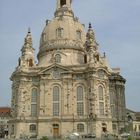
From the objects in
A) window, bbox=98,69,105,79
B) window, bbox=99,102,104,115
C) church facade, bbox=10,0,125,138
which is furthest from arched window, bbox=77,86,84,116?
window, bbox=98,69,105,79

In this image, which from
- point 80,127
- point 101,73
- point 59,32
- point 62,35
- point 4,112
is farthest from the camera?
point 4,112

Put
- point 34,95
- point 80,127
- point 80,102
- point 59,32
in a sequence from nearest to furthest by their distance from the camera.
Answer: point 80,127 → point 80,102 → point 34,95 → point 59,32

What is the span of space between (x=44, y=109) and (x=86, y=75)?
11026mm

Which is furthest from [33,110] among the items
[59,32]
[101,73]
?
[59,32]

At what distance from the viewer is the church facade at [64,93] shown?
62.8 m

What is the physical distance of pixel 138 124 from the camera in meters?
103

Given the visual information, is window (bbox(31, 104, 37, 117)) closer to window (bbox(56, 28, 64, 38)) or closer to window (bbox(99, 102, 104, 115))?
window (bbox(99, 102, 104, 115))

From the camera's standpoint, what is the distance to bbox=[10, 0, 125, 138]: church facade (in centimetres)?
6284

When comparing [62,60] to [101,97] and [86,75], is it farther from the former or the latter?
[101,97]

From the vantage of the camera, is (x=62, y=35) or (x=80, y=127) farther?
(x=62, y=35)

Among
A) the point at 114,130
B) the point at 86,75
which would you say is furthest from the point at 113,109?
the point at 86,75

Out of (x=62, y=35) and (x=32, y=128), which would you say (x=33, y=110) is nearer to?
(x=32, y=128)

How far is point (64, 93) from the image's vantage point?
212ft

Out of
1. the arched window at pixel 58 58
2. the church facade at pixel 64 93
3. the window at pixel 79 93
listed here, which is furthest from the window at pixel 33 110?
the arched window at pixel 58 58
